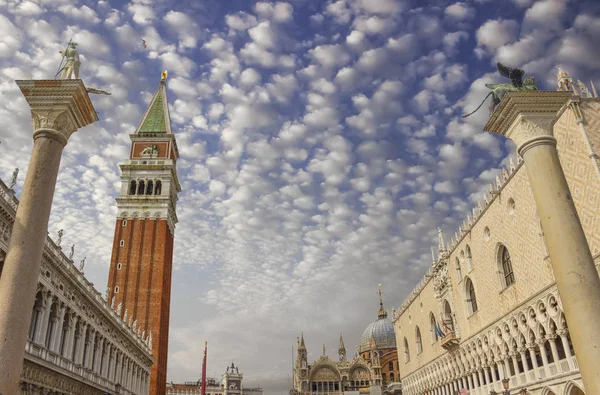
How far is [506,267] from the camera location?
2991cm

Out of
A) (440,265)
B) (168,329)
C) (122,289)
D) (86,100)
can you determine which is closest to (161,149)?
(122,289)

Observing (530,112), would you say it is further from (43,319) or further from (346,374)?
(346,374)

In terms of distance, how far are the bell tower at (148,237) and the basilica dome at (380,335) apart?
4552cm

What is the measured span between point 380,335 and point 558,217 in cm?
8789

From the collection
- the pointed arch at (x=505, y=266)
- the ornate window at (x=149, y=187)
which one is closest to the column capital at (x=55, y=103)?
the pointed arch at (x=505, y=266)

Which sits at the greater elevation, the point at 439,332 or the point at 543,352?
the point at 439,332

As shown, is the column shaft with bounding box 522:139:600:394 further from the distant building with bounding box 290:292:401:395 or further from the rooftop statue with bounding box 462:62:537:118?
the distant building with bounding box 290:292:401:395

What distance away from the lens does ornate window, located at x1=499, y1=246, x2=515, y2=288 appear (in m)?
29.3

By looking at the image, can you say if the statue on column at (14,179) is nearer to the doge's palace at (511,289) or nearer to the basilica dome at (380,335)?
the doge's palace at (511,289)

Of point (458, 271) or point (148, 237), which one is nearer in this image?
point (458, 271)

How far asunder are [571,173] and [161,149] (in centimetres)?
4987

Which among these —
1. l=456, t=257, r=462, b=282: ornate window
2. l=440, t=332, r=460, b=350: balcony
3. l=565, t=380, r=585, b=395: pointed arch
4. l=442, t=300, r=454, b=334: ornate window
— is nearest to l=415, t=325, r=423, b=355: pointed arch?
l=442, t=300, r=454, b=334: ornate window

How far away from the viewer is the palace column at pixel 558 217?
29.7 feet

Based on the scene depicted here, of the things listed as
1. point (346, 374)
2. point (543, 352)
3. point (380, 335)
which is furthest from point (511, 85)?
point (380, 335)
